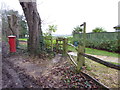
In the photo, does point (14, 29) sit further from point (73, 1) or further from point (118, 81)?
point (118, 81)

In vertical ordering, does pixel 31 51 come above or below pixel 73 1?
below

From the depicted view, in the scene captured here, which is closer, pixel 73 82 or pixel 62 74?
pixel 73 82

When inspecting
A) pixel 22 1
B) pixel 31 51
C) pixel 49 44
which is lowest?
pixel 31 51

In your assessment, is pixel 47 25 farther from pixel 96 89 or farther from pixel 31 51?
pixel 96 89

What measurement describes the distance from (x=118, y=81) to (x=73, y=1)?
5.06 m

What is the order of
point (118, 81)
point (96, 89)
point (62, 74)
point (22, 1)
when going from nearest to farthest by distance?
point (96, 89)
point (118, 81)
point (62, 74)
point (22, 1)

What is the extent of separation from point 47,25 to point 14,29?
9.77 feet

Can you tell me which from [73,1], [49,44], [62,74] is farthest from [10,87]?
[73,1]

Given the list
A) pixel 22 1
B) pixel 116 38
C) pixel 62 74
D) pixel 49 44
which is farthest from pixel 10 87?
pixel 116 38

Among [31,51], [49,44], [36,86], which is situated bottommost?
[36,86]

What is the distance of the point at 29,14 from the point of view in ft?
14.9

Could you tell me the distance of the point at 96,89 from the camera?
191cm

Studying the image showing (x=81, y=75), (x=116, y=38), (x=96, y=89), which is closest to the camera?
(x=96, y=89)

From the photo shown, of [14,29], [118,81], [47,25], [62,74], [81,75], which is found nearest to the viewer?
[118,81]
